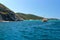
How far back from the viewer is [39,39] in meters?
35.0

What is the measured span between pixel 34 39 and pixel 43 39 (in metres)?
1.75

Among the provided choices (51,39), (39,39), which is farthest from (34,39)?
(51,39)

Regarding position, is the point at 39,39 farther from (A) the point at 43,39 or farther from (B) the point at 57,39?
(B) the point at 57,39

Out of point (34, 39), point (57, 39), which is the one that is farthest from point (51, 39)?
point (34, 39)

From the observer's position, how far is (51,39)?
113ft

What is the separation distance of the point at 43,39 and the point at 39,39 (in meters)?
0.78

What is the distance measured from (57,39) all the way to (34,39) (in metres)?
4.47

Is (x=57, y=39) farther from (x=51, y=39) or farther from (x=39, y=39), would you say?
(x=39, y=39)

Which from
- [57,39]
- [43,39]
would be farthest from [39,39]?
[57,39]

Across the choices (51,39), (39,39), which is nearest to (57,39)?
(51,39)

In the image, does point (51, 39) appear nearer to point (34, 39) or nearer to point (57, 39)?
point (57, 39)

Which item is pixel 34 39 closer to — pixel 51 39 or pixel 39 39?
pixel 39 39

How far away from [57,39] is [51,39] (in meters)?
1.16

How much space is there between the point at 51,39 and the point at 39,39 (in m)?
2.32
